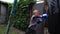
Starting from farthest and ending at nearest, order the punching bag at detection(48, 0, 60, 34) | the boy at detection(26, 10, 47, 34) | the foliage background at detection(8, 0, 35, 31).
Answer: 1. the foliage background at detection(8, 0, 35, 31)
2. the boy at detection(26, 10, 47, 34)
3. the punching bag at detection(48, 0, 60, 34)

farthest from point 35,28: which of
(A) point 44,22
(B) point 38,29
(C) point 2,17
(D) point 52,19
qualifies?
(C) point 2,17

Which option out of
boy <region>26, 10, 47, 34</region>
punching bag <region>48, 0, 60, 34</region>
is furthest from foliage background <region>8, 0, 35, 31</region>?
punching bag <region>48, 0, 60, 34</region>

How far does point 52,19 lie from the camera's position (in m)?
2.63

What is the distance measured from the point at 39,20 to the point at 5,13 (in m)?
5.51

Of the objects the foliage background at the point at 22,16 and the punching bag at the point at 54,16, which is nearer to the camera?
the punching bag at the point at 54,16

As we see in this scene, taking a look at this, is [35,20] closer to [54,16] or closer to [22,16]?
[54,16]

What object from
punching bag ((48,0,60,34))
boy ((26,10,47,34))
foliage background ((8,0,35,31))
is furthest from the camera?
foliage background ((8,0,35,31))

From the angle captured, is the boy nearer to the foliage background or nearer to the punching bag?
the punching bag

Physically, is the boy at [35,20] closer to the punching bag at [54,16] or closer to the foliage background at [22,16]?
the punching bag at [54,16]

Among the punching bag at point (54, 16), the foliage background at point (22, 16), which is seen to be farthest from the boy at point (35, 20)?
the foliage background at point (22, 16)

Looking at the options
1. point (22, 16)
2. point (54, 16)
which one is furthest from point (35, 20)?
point (22, 16)

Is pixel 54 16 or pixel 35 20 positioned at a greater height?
pixel 54 16

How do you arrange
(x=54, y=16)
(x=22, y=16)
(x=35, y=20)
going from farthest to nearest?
Answer: (x=22, y=16) → (x=35, y=20) → (x=54, y=16)

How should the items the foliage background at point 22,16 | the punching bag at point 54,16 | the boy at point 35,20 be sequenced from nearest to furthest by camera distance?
the punching bag at point 54,16 → the boy at point 35,20 → the foliage background at point 22,16
